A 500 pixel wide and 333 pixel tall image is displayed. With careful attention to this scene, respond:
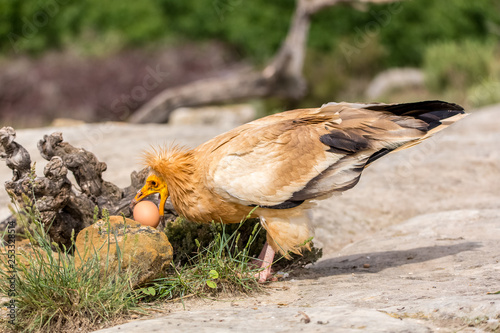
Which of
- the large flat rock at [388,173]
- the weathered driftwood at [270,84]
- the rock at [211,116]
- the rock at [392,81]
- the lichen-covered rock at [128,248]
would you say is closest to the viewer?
the lichen-covered rock at [128,248]

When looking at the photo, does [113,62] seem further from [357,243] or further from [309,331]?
[309,331]

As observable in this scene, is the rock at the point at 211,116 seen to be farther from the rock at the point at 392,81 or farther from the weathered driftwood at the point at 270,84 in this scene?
the rock at the point at 392,81

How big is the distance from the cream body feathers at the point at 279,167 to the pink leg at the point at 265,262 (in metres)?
0.14

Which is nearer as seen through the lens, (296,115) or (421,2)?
(296,115)

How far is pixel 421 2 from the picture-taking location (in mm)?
20688

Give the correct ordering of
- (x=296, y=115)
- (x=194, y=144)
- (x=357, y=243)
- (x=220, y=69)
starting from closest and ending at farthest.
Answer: (x=296, y=115) < (x=357, y=243) < (x=194, y=144) < (x=220, y=69)

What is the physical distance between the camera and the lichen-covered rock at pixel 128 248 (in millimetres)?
4203

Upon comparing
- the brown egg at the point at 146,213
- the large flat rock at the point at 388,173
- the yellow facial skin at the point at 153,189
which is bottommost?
the large flat rock at the point at 388,173

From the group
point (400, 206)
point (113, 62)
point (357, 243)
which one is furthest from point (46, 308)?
point (113, 62)

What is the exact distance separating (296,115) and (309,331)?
6.86 feet

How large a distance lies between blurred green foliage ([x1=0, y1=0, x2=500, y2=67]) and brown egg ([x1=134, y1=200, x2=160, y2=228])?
1592 cm

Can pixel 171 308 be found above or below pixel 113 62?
below

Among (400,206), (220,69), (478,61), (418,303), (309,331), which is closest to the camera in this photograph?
(309,331)

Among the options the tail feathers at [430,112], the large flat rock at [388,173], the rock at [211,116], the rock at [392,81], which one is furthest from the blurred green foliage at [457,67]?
the tail feathers at [430,112]
